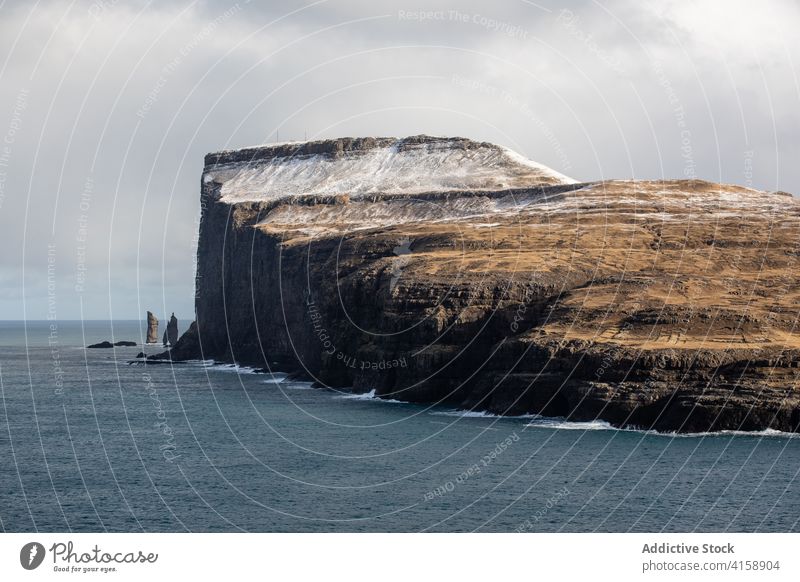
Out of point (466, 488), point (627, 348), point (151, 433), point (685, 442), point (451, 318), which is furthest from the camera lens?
point (451, 318)

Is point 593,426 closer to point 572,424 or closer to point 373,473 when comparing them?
point 572,424

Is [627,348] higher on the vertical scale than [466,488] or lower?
higher

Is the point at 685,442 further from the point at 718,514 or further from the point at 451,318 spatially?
the point at 451,318
